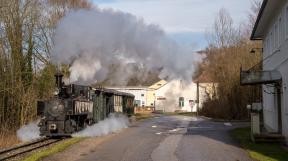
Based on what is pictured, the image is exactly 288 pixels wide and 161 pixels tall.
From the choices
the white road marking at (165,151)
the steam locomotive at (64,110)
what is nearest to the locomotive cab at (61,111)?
the steam locomotive at (64,110)

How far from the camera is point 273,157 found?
1597cm

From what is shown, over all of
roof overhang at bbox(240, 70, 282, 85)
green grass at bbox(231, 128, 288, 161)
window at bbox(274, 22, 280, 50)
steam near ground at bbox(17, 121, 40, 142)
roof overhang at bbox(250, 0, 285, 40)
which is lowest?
green grass at bbox(231, 128, 288, 161)

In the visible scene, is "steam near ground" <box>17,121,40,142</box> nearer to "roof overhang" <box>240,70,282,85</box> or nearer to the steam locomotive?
the steam locomotive

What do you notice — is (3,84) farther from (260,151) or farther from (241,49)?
(241,49)

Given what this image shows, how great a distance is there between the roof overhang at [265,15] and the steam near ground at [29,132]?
12.7 meters

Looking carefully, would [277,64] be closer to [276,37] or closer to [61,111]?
[276,37]

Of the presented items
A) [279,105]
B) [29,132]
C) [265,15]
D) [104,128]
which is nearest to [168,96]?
[104,128]

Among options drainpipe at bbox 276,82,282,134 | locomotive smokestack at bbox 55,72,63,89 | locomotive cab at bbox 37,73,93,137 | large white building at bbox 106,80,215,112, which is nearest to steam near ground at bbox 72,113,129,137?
locomotive cab at bbox 37,73,93,137

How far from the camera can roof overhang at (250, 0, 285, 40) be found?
20916 millimetres

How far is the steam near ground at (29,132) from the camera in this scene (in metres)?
25.2

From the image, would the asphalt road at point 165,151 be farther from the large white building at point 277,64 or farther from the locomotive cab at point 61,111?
the locomotive cab at point 61,111

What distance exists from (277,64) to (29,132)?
42.4 ft

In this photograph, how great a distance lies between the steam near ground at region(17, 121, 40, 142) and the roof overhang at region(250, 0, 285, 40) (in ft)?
41.5

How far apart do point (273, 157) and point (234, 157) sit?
123cm
